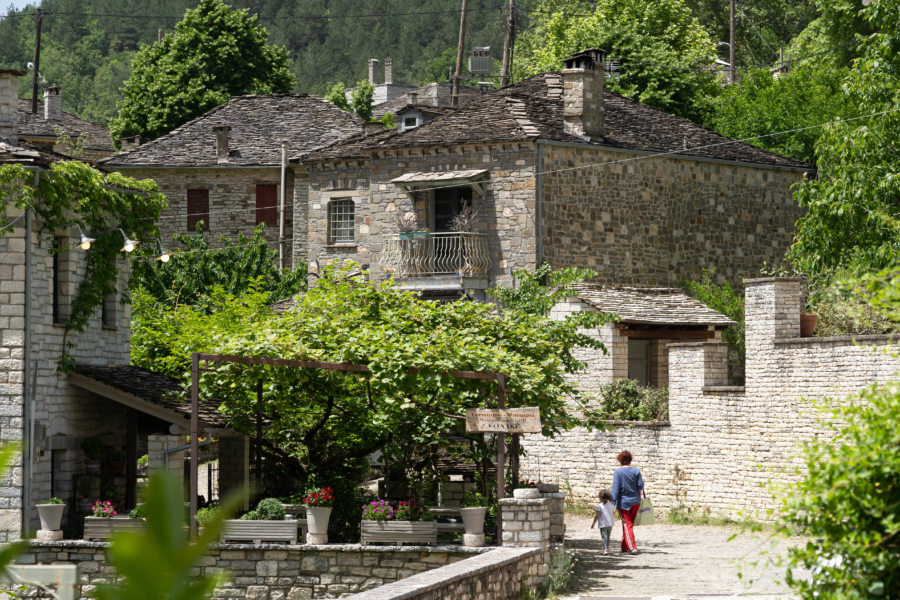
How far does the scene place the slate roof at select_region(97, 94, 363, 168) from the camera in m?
37.4

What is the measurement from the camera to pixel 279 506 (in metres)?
16.0

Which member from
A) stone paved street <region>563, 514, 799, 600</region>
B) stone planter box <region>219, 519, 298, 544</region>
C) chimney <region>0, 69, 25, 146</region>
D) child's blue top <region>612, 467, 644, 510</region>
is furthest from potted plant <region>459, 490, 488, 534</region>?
chimney <region>0, 69, 25, 146</region>

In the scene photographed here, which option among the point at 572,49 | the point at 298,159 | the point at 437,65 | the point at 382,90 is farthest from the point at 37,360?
the point at 437,65

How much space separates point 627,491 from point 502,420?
2.39 m

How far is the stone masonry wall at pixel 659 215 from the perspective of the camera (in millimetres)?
27719

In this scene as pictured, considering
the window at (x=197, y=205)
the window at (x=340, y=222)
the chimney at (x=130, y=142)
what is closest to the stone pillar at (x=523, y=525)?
the window at (x=340, y=222)

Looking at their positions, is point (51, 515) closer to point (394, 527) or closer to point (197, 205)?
point (394, 527)

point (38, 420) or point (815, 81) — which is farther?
point (815, 81)

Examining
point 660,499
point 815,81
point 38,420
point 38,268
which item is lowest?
point 660,499

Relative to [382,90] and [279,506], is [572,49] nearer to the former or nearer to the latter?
[279,506]

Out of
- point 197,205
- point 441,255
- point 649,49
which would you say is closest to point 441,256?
point 441,255

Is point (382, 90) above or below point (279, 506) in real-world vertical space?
above

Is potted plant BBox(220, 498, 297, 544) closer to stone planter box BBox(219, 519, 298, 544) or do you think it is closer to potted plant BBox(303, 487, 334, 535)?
stone planter box BBox(219, 519, 298, 544)

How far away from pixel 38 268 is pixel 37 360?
1.34 m
